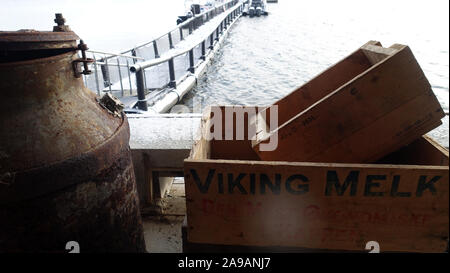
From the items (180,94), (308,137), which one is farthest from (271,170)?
(180,94)

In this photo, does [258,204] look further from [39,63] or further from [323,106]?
[39,63]

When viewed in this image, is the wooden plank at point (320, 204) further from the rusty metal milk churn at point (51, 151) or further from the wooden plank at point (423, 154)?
the rusty metal milk churn at point (51, 151)

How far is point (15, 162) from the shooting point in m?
2.03

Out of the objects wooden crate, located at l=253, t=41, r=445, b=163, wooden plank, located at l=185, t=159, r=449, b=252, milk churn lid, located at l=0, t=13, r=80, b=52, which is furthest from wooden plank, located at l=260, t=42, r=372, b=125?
milk churn lid, located at l=0, t=13, r=80, b=52

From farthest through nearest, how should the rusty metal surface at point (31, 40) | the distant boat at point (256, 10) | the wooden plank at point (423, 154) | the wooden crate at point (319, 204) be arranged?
the distant boat at point (256, 10) < the wooden plank at point (423, 154) < the wooden crate at point (319, 204) < the rusty metal surface at point (31, 40)

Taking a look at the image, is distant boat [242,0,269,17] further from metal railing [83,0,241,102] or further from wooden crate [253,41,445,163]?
wooden crate [253,41,445,163]

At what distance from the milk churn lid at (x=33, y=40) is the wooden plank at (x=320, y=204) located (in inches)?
46.4

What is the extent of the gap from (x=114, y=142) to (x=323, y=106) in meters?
1.57

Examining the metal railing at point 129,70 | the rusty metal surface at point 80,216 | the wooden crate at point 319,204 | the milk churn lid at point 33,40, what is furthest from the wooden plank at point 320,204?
the metal railing at point 129,70

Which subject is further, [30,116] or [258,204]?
[258,204]

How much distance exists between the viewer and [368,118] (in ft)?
7.91

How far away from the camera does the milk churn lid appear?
203 cm

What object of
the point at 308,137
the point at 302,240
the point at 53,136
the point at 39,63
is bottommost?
the point at 302,240

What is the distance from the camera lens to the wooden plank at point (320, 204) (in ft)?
7.30
